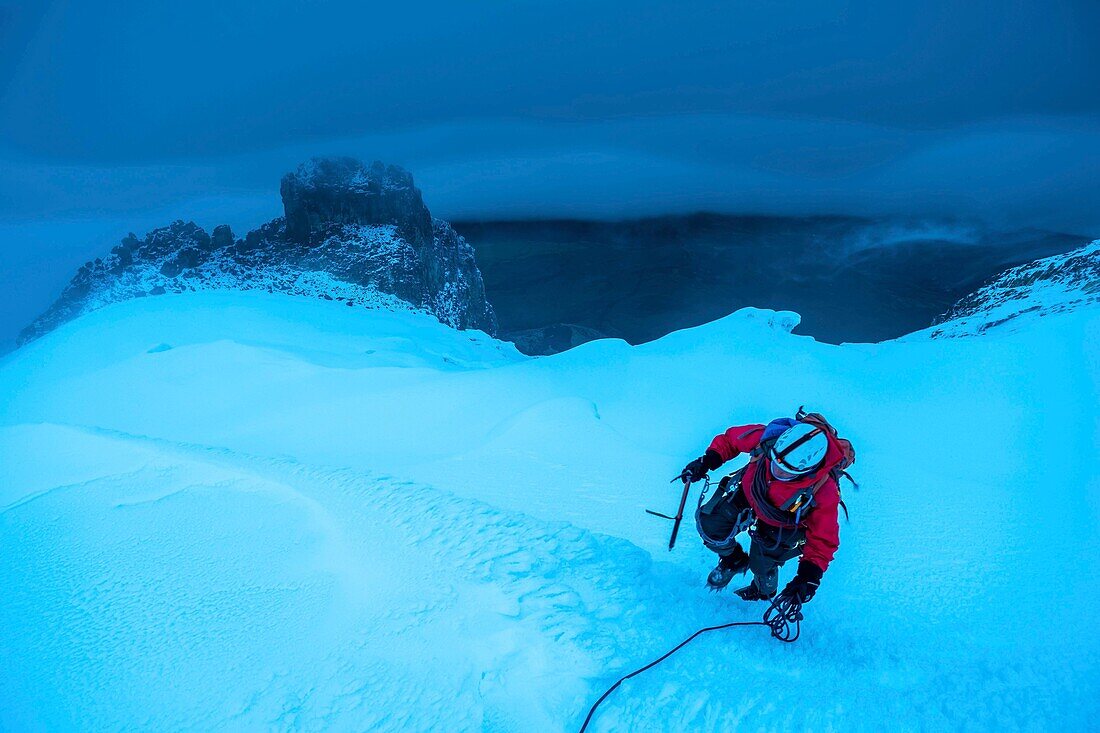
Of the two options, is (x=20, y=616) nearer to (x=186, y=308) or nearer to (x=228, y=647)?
(x=228, y=647)

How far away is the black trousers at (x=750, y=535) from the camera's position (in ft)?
10.5

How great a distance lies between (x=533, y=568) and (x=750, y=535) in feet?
5.27

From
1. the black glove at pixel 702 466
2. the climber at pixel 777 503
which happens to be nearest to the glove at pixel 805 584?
the climber at pixel 777 503

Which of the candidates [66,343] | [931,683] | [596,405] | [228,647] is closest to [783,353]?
[596,405]

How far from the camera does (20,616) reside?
372 centimetres

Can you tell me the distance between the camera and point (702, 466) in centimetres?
369

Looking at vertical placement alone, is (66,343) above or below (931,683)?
above

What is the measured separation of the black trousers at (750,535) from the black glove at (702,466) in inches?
6.4

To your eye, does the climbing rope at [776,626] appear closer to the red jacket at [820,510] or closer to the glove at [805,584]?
the glove at [805,584]

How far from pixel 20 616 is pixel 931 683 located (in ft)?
20.6

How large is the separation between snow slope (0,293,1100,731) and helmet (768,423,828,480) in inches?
50.0

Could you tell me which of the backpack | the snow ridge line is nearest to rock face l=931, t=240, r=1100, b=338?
the backpack

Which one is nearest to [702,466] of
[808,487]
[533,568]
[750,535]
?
[750,535]

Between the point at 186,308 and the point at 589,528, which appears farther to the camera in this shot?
the point at 186,308
